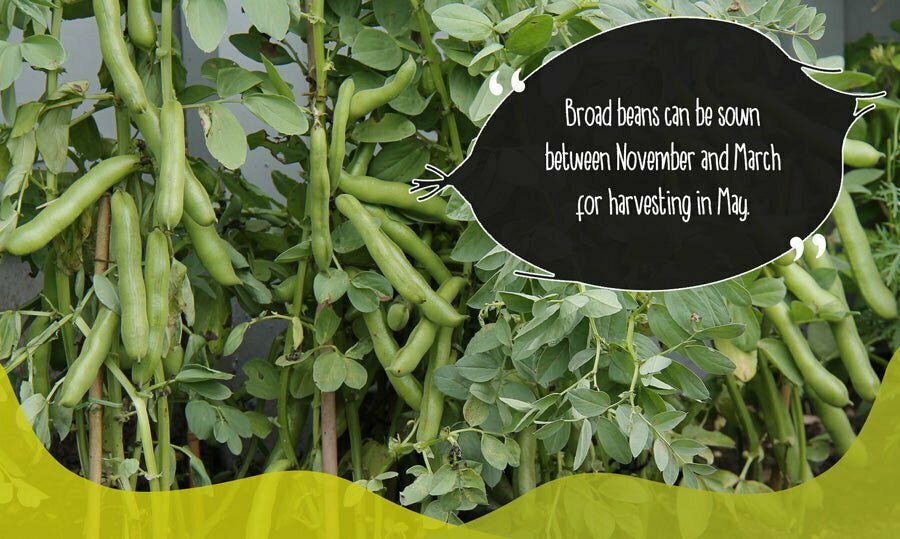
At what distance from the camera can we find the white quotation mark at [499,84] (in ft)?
2.73

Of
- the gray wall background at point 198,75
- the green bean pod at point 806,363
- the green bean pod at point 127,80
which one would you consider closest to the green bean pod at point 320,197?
the green bean pod at point 127,80

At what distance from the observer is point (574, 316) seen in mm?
798

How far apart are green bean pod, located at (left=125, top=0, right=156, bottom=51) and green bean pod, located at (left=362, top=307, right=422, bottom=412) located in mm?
351

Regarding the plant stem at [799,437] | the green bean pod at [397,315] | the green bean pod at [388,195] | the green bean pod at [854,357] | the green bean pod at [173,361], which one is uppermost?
the green bean pod at [388,195]

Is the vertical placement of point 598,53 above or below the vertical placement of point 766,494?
above

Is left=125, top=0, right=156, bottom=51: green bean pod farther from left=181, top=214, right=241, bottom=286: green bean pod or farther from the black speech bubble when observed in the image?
the black speech bubble

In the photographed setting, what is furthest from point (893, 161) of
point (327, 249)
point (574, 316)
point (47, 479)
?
point (47, 479)

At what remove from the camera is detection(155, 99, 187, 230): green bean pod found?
0.79 m

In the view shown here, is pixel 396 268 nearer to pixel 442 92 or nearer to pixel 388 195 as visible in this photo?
pixel 388 195

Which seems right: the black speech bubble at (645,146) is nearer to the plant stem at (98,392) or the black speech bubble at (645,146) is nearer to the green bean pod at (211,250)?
the green bean pod at (211,250)

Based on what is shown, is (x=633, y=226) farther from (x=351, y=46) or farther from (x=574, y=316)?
(x=351, y=46)

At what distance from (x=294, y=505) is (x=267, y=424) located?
0.11m

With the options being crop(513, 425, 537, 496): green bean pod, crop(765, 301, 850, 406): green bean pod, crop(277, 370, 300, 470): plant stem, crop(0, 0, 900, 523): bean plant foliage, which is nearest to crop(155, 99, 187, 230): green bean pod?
crop(0, 0, 900, 523): bean plant foliage

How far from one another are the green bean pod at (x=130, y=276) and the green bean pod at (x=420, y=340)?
0.81 ft
